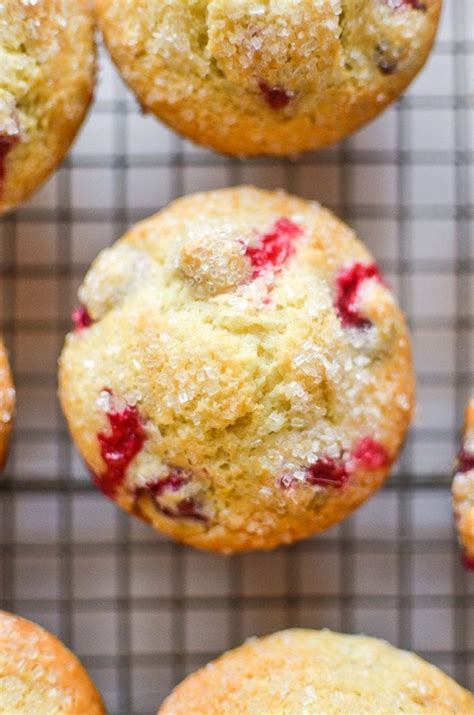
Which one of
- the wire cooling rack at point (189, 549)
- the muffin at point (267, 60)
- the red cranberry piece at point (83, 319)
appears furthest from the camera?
the wire cooling rack at point (189, 549)

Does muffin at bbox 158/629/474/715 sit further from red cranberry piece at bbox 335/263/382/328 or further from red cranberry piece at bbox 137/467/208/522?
red cranberry piece at bbox 335/263/382/328

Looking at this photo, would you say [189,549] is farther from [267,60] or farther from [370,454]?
[267,60]

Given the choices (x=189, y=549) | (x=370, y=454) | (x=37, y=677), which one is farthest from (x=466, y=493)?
(x=37, y=677)

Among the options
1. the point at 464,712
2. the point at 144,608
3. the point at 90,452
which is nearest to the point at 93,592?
the point at 144,608

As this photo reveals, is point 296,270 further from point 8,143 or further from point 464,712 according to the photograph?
point 464,712

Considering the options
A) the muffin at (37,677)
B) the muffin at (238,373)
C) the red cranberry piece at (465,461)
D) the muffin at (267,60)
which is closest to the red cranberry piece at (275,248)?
the muffin at (238,373)

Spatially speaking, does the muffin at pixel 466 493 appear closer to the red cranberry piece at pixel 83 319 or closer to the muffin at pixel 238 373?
the muffin at pixel 238 373
